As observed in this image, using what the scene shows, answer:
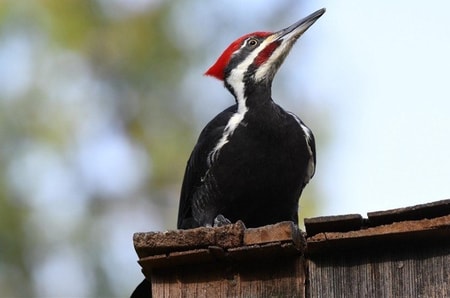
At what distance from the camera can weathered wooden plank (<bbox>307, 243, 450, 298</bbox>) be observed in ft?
11.5

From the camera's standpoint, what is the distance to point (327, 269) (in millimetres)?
3631

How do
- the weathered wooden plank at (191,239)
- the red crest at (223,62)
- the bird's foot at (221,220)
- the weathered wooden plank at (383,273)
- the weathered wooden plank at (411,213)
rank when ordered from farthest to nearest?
the red crest at (223,62) < the bird's foot at (221,220) < the weathered wooden plank at (191,239) < the weathered wooden plank at (383,273) < the weathered wooden plank at (411,213)

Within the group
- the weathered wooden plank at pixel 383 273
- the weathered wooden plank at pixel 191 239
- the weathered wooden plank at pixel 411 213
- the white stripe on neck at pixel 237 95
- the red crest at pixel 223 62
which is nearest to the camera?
the weathered wooden plank at pixel 411 213

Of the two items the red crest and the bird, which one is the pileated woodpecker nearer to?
the bird

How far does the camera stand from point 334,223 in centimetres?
350

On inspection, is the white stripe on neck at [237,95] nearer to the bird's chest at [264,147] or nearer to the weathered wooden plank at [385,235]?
the bird's chest at [264,147]

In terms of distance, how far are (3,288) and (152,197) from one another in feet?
4.52

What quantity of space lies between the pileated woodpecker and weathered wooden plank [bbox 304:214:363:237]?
1.41m

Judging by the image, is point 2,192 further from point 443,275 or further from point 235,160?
point 443,275

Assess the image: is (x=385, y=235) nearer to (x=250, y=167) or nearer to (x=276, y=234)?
(x=276, y=234)

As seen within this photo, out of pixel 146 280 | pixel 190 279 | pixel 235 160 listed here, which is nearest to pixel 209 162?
pixel 235 160

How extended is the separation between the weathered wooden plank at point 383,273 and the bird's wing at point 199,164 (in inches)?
61.1

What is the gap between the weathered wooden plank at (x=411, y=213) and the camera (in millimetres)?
3387

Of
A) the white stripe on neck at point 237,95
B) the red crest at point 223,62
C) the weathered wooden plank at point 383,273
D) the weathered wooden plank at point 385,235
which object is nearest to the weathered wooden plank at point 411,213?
the weathered wooden plank at point 385,235
